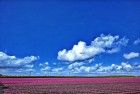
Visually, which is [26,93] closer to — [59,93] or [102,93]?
[59,93]

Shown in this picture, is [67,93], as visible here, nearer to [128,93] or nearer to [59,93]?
[59,93]

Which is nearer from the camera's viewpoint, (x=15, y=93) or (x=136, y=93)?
(x=15, y=93)

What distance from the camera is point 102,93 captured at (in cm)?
2119

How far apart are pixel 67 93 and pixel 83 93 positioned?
100 centimetres

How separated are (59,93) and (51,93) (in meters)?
0.50

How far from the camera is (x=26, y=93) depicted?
68.0ft

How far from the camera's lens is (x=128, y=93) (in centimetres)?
2142

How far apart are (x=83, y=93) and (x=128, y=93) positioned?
2.88m

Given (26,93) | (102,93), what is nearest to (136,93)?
(102,93)

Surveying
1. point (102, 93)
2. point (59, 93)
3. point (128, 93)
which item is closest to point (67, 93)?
point (59, 93)

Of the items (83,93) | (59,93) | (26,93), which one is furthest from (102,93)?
(26,93)

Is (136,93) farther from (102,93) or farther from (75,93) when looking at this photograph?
(75,93)

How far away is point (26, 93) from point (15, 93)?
0.78m

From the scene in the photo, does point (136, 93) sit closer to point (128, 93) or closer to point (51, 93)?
point (128, 93)
